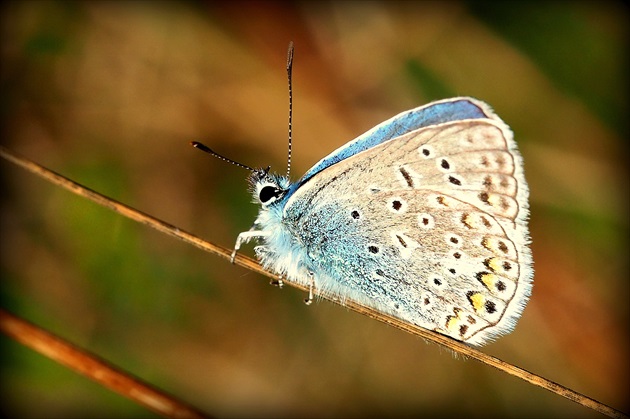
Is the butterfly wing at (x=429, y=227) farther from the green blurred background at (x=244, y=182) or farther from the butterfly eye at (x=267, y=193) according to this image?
the green blurred background at (x=244, y=182)

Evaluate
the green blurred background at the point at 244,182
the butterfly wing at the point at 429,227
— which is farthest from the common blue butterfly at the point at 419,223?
the green blurred background at the point at 244,182

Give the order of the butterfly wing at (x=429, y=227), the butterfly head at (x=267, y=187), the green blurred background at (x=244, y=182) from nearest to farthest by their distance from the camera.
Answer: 1. the butterfly wing at (x=429, y=227)
2. the butterfly head at (x=267, y=187)
3. the green blurred background at (x=244, y=182)

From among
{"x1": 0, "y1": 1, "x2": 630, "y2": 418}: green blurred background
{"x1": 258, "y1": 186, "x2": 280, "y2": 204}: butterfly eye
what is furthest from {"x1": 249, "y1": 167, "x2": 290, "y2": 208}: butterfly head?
{"x1": 0, "y1": 1, "x2": 630, "y2": 418}: green blurred background

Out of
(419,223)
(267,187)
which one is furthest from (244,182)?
(419,223)

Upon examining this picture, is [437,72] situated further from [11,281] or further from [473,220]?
[11,281]

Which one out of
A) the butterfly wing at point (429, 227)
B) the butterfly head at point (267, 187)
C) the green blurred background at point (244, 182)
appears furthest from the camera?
the green blurred background at point (244, 182)

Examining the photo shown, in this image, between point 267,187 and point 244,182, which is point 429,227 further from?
point 244,182
